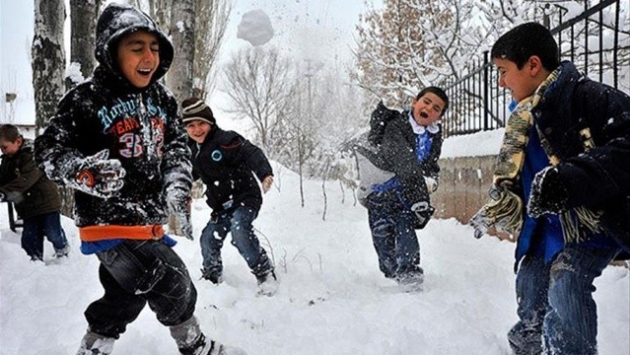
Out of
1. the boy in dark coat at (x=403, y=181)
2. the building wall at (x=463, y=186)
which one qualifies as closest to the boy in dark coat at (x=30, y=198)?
the boy in dark coat at (x=403, y=181)

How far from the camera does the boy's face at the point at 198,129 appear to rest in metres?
Answer: 4.45

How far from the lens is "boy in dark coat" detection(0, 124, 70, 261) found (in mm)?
5613

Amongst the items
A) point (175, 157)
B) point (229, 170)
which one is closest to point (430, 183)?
point (229, 170)

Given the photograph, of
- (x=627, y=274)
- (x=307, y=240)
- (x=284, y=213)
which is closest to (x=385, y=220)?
(x=627, y=274)

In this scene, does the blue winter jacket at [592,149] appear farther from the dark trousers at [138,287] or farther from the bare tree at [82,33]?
the bare tree at [82,33]

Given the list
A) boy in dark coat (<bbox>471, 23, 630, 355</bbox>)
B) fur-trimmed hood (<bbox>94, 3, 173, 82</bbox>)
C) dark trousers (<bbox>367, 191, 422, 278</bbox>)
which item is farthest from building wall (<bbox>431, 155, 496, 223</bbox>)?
fur-trimmed hood (<bbox>94, 3, 173, 82</bbox>)

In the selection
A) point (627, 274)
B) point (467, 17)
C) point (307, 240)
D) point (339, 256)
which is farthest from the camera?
point (467, 17)

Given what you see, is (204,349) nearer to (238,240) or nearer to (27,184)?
(238,240)

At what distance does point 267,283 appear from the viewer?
4.17 m

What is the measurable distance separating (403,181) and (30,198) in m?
4.21

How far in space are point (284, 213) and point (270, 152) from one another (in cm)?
1085

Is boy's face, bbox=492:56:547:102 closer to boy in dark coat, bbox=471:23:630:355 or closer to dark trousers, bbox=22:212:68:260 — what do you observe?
boy in dark coat, bbox=471:23:630:355

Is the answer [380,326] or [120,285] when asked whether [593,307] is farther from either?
[120,285]

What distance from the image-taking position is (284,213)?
491 inches
